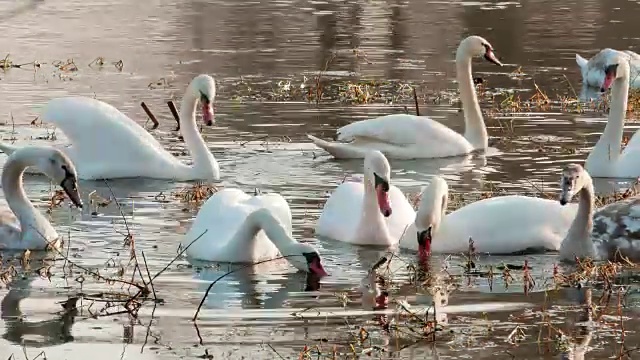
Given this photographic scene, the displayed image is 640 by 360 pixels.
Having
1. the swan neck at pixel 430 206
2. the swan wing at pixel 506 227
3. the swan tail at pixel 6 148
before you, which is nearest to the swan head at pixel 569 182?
the swan wing at pixel 506 227

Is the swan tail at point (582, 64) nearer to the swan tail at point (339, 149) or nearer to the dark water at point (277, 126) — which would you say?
the dark water at point (277, 126)

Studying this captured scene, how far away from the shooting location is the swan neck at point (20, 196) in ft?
35.0

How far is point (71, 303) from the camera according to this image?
8930mm

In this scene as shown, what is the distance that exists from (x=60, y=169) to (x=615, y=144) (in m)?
5.36

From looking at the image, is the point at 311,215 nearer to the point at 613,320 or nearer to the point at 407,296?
the point at 407,296

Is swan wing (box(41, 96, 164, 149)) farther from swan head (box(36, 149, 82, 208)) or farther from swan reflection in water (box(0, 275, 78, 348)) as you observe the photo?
swan reflection in water (box(0, 275, 78, 348))

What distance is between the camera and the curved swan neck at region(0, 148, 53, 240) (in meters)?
10.7

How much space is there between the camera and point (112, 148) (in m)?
14.0

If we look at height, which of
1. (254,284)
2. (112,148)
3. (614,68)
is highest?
(614,68)

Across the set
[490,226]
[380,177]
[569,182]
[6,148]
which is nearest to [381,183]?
[380,177]

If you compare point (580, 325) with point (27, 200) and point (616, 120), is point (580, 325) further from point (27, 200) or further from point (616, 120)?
point (616, 120)

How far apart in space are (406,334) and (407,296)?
116cm

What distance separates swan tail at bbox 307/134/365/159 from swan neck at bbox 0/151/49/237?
4.07 metres

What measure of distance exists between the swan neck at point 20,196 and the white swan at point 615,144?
17.2ft
